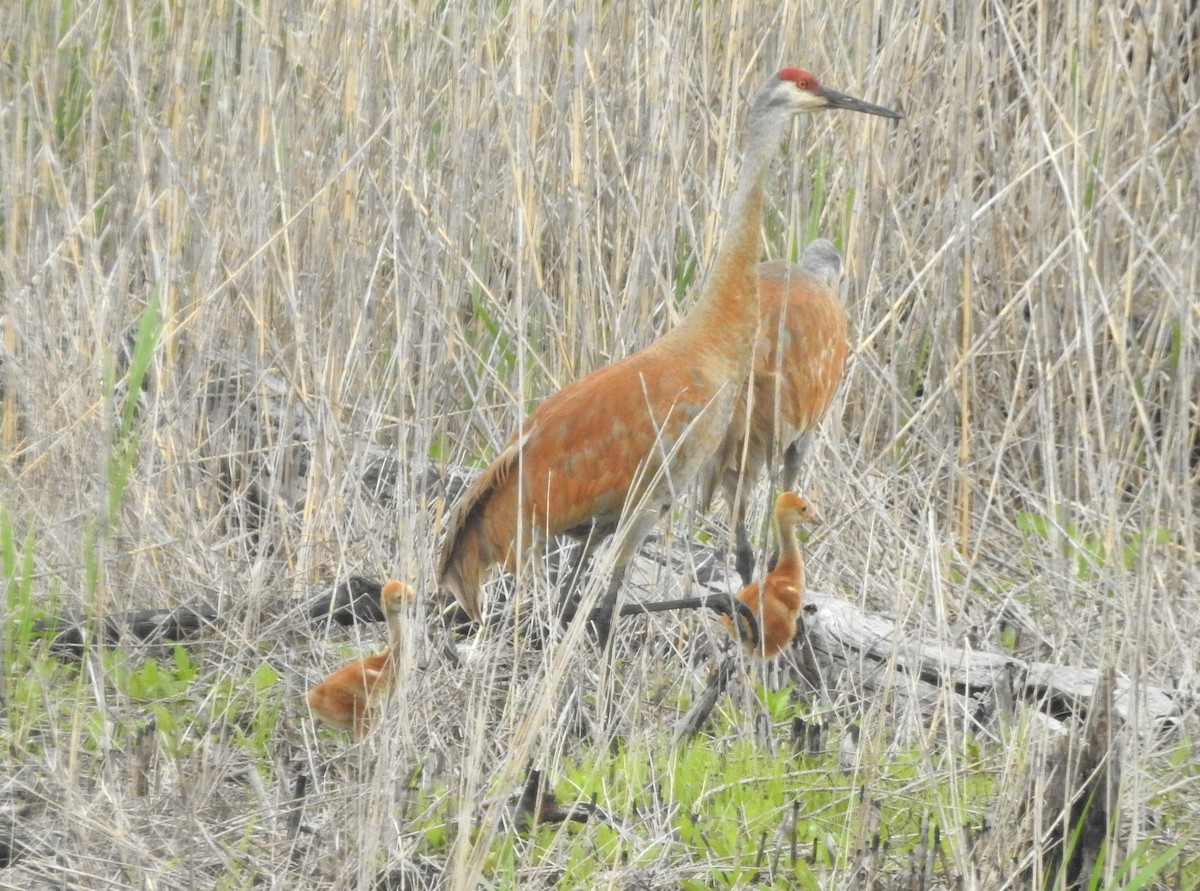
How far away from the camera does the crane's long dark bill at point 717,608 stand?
3.06 metres

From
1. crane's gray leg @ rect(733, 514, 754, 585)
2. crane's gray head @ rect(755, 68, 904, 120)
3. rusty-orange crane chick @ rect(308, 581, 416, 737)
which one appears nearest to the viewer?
rusty-orange crane chick @ rect(308, 581, 416, 737)

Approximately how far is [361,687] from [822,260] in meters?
1.66

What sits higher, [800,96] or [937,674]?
[800,96]

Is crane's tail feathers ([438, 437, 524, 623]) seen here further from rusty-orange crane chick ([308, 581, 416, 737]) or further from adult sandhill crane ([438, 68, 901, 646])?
rusty-orange crane chick ([308, 581, 416, 737])

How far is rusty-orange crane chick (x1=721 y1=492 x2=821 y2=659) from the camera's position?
3.05 meters

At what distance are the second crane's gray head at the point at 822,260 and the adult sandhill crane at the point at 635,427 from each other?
586 millimetres

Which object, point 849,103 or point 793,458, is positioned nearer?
point 849,103

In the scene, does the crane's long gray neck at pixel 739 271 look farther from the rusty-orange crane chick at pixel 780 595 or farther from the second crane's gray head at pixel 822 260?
the second crane's gray head at pixel 822 260

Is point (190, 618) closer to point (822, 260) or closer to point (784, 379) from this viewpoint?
point (784, 379)

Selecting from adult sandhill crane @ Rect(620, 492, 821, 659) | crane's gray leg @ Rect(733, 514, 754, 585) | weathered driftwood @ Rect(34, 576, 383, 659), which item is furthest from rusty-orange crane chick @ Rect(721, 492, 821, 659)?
weathered driftwood @ Rect(34, 576, 383, 659)

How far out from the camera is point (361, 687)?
9.17 ft

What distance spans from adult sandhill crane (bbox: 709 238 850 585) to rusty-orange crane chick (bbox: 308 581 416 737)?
0.96 metres

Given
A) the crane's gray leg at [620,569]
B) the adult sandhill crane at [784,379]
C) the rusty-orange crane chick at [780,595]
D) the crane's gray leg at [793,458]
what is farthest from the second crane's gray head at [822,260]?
the crane's gray leg at [620,569]

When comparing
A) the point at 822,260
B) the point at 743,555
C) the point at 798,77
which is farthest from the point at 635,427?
the point at 822,260
